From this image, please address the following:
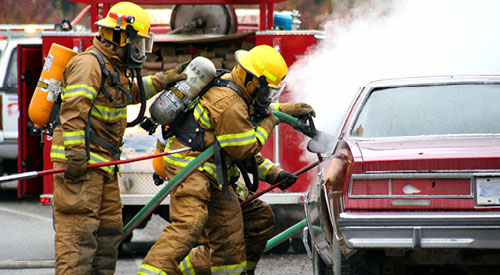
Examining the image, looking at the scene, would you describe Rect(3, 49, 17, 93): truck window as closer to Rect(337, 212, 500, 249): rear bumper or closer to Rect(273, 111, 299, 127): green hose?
Rect(273, 111, 299, 127): green hose

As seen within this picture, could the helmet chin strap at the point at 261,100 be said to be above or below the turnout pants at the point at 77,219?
above

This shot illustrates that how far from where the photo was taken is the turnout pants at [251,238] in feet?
21.3

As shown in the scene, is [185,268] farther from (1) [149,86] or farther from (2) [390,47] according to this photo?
(2) [390,47]

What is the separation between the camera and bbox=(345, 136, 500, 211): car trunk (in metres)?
4.63

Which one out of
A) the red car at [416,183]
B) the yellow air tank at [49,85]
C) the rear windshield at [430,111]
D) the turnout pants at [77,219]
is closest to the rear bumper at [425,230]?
the red car at [416,183]

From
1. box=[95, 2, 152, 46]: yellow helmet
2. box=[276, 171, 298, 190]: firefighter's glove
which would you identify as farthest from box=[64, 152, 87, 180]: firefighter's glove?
box=[276, 171, 298, 190]: firefighter's glove

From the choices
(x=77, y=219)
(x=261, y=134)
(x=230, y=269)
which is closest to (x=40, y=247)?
(x=77, y=219)

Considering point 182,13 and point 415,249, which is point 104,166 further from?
point 182,13

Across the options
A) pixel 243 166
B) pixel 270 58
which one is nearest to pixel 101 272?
pixel 243 166

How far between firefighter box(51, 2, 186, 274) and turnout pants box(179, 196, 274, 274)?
59cm

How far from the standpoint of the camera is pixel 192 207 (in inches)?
231

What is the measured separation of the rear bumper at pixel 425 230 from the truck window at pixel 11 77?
8683 mm

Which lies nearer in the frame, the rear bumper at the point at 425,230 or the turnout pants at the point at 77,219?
the rear bumper at the point at 425,230

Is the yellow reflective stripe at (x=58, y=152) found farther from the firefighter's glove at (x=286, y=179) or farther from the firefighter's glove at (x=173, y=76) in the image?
the firefighter's glove at (x=286, y=179)
